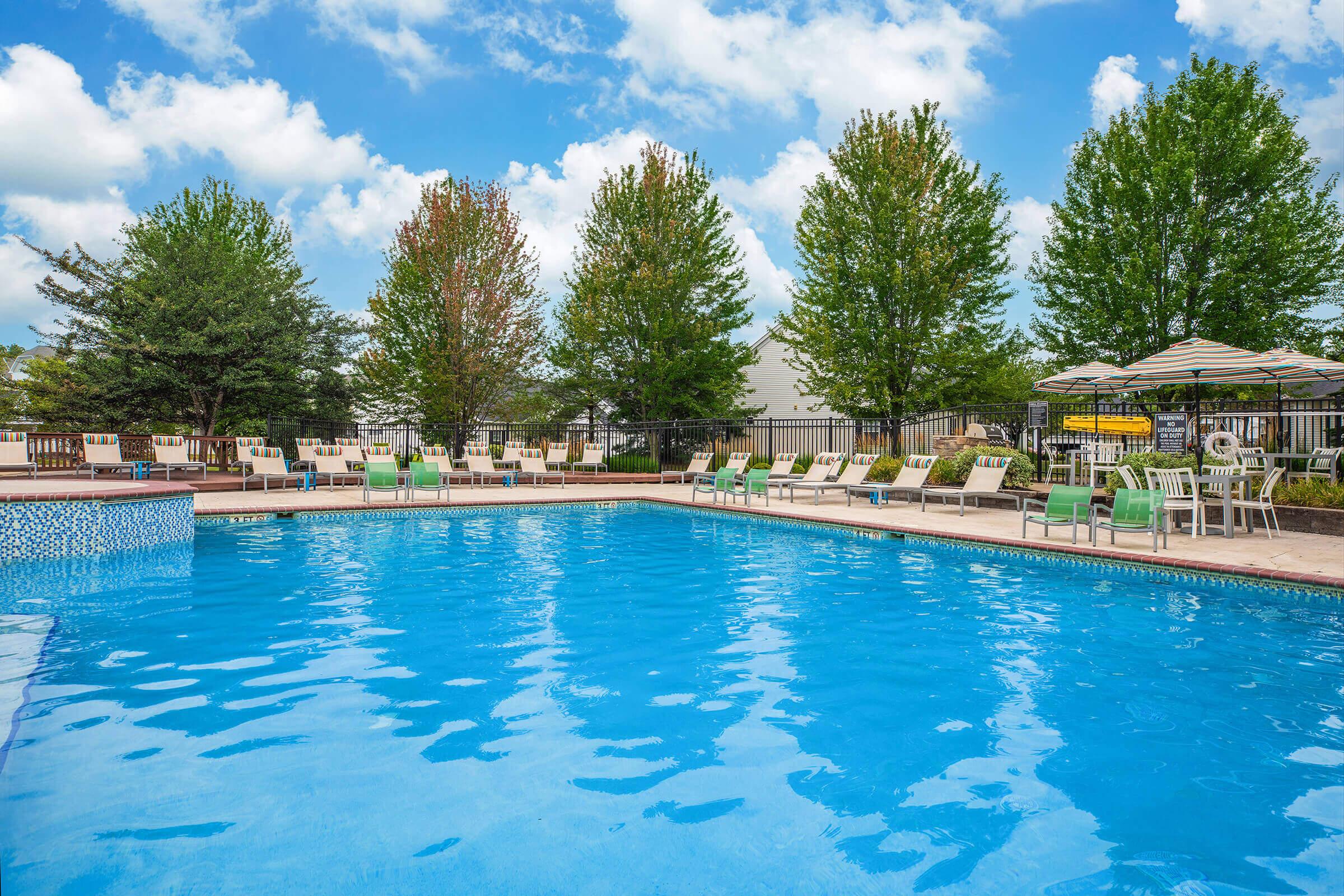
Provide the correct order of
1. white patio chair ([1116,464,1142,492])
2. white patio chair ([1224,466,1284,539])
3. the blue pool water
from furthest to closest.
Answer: white patio chair ([1116,464,1142,492]) < white patio chair ([1224,466,1284,539]) < the blue pool water

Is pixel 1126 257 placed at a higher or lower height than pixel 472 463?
higher

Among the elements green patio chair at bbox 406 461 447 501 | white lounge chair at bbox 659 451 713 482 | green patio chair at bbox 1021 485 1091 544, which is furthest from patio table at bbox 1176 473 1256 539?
green patio chair at bbox 406 461 447 501

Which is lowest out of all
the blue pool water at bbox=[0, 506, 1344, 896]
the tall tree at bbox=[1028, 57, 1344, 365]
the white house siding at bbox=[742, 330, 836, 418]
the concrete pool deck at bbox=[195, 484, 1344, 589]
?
the blue pool water at bbox=[0, 506, 1344, 896]

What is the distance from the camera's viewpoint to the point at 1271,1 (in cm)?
1719

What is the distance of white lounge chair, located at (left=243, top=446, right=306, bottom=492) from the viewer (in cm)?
1524

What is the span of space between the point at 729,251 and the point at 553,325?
642 cm

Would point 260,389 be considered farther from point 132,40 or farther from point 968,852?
point 968,852

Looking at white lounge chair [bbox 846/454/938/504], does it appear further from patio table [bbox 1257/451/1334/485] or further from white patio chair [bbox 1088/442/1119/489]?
patio table [bbox 1257/451/1334/485]

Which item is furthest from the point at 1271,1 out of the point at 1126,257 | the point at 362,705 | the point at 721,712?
the point at 362,705

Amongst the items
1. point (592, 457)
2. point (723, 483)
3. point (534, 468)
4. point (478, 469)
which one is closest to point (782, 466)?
point (723, 483)

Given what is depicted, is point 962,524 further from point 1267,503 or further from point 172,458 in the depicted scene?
point 172,458

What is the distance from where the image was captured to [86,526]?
8844 mm

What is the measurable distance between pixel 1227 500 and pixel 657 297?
54.1 feet

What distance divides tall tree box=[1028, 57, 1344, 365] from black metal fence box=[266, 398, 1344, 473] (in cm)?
249
